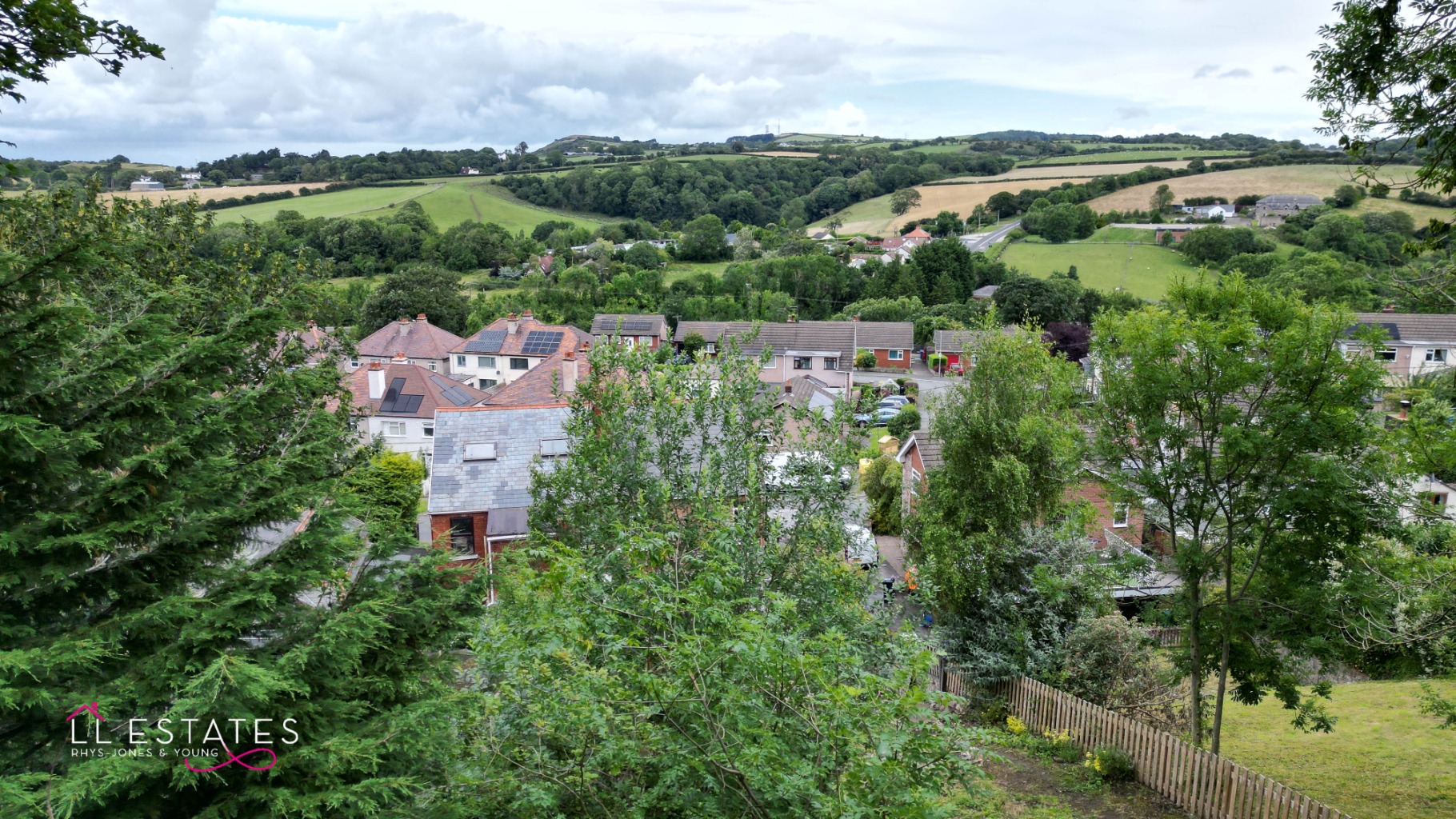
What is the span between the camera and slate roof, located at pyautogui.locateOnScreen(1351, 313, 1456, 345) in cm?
5250

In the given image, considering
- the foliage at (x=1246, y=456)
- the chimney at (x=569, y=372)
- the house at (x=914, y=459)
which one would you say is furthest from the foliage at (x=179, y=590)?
the chimney at (x=569, y=372)

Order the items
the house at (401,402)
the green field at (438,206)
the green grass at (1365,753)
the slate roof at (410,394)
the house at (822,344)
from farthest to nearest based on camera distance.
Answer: the green field at (438,206), the house at (822,344), the slate roof at (410,394), the house at (401,402), the green grass at (1365,753)

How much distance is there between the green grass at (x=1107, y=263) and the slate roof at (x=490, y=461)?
65364 millimetres

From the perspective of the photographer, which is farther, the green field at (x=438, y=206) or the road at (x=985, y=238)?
the road at (x=985, y=238)

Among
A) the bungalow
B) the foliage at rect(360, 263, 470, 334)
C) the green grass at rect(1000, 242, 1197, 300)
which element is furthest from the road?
the foliage at rect(360, 263, 470, 334)

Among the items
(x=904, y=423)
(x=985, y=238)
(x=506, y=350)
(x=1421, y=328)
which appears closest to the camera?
(x=904, y=423)

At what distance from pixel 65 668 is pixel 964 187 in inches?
5432

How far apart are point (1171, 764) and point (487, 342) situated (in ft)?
151

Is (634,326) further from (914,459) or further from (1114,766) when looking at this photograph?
(1114,766)

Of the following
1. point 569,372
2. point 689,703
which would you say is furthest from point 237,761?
point 569,372

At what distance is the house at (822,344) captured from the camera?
54188 millimetres

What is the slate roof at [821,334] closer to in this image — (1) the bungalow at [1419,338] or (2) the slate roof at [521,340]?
(2) the slate roof at [521,340]

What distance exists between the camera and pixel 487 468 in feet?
78.3

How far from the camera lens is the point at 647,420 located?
10844 millimetres
